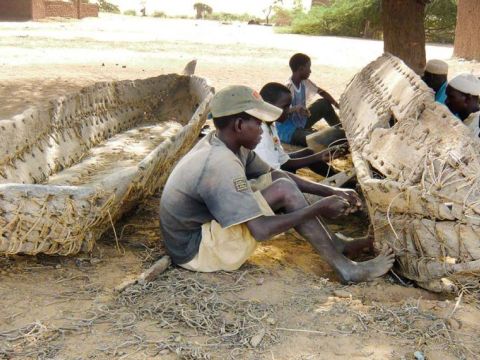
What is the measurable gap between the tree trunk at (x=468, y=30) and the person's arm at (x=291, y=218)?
12.5 metres

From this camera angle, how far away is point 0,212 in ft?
10.3

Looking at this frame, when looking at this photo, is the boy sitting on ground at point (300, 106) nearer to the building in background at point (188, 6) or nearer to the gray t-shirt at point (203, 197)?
the gray t-shirt at point (203, 197)

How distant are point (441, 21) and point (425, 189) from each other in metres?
22.6

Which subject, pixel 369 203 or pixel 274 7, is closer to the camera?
pixel 369 203

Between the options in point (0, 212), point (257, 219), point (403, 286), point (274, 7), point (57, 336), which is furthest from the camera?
point (274, 7)

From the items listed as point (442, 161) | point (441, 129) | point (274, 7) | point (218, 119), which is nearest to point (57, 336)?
point (218, 119)

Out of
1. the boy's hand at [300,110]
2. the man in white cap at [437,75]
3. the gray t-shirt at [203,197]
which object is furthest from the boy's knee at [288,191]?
the boy's hand at [300,110]

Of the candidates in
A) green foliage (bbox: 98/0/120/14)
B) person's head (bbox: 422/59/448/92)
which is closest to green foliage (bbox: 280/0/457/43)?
green foliage (bbox: 98/0/120/14)

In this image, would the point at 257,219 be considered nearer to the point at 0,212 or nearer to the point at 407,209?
the point at 407,209

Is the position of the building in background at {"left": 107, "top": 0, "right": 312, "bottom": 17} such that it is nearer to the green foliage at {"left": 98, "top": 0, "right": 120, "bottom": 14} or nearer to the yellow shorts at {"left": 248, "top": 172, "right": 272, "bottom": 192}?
the green foliage at {"left": 98, "top": 0, "right": 120, "bottom": 14}

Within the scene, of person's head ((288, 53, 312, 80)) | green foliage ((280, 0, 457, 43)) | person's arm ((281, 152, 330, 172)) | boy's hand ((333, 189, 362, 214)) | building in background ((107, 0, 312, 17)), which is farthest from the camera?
building in background ((107, 0, 312, 17))

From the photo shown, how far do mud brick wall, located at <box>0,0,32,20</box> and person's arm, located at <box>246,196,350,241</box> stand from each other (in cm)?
2230

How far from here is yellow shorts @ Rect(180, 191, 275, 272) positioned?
348 centimetres

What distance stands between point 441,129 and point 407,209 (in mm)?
628
